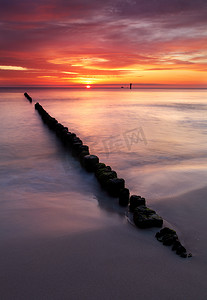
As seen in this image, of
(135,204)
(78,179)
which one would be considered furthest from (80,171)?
(135,204)

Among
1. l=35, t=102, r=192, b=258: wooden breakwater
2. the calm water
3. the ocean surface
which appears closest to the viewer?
l=35, t=102, r=192, b=258: wooden breakwater

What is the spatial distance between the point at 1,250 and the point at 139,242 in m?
1.88

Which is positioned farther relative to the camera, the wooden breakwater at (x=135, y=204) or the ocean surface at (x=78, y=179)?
the ocean surface at (x=78, y=179)

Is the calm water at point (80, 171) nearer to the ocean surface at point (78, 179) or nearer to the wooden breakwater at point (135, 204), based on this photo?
the ocean surface at point (78, 179)

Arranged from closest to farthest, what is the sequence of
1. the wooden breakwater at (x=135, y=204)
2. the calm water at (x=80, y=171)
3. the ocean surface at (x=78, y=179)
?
the wooden breakwater at (x=135, y=204) → the ocean surface at (x=78, y=179) → the calm water at (x=80, y=171)

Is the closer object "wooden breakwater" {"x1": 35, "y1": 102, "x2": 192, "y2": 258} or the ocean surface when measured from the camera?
"wooden breakwater" {"x1": 35, "y1": 102, "x2": 192, "y2": 258}

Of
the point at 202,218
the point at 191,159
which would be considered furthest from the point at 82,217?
the point at 191,159

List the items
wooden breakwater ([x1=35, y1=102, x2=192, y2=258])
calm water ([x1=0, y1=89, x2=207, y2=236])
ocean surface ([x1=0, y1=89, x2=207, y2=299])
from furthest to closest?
Result: calm water ([x1=0, y1=89, x2=207, y2=236]), ocean surface ([x1=0, y1=89, x2=207, y2=299]), wooden breakwater ([x1=35, y1=102, x2=192, y2=258])

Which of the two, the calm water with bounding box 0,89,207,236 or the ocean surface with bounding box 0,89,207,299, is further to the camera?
the calm water with bounding box 0,89,207,236

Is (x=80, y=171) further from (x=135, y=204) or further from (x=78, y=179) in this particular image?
(x=135, y=204)

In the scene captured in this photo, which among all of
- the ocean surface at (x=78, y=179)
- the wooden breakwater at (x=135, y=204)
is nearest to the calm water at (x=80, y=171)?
the ocean surface at (x=78, y=179)

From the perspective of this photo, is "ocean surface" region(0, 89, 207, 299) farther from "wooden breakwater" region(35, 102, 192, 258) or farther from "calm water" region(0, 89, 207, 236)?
"wooden breakwater" region(35, 102, 192, 258)

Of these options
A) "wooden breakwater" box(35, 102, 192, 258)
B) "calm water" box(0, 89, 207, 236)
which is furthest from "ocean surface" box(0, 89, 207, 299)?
"wooden breakwater" box(35, 102, 192, 258)

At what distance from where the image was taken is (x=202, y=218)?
12.3 ft
